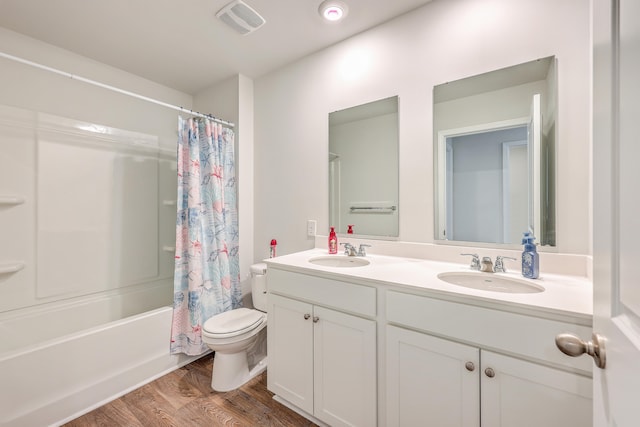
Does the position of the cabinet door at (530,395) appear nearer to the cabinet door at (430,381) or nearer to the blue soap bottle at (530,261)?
the cabinet door at (430,381)

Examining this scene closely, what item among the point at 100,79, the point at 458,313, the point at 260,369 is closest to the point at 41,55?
the point at 100,79

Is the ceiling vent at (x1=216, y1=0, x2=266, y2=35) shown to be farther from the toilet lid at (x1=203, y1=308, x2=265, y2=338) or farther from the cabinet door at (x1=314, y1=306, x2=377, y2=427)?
the toilet lid at (x1=203, y1=308, x2=265, y2=338)

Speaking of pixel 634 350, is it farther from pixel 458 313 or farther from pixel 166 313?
pixel 166 313

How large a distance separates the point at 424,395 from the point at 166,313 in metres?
1.78

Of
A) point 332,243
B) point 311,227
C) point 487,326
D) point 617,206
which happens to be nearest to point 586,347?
point 617,206

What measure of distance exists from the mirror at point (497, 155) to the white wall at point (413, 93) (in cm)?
5

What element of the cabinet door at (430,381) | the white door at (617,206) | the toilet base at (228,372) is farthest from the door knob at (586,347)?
the toilet base at (228,372)

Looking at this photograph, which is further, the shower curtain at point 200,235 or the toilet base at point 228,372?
the shower curtain at point 200,235

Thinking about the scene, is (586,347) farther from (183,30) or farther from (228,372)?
(183,30)

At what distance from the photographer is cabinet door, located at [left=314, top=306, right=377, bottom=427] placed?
1.27m

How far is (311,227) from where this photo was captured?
6.96ft

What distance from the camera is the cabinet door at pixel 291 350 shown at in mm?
1479

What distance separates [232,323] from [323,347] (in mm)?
802

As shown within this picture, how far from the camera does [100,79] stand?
2234 mm
